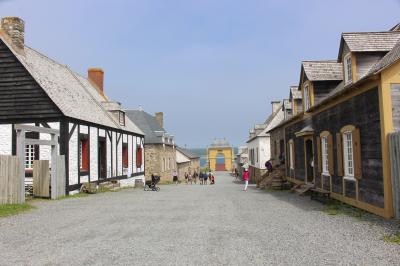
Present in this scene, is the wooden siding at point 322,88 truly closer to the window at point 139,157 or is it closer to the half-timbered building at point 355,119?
the half-timbered building at point 355,119

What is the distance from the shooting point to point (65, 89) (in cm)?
2169

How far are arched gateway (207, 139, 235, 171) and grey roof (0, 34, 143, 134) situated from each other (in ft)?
204

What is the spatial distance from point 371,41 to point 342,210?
Answer: 5803 mm

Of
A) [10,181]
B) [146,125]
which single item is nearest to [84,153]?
[10,181]

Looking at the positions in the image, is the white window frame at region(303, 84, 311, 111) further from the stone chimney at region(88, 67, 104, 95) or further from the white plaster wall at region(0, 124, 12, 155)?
the stone chimney at region(88, 67, 104, 95)

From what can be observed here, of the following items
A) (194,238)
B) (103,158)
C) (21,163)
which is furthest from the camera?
(103,158)

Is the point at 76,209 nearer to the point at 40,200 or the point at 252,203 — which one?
the point at 40,200

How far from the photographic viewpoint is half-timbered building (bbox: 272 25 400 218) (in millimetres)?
10117

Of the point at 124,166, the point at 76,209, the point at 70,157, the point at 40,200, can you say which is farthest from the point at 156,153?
the point at 76,209

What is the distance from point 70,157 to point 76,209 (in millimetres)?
5875

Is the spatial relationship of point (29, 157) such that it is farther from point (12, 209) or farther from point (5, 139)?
point (12, 209)

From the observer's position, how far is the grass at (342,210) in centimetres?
1117

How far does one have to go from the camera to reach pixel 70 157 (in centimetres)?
1867

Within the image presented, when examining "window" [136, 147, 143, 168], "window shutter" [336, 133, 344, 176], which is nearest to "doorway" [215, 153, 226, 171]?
"window" [136, 147, 143, 168]
